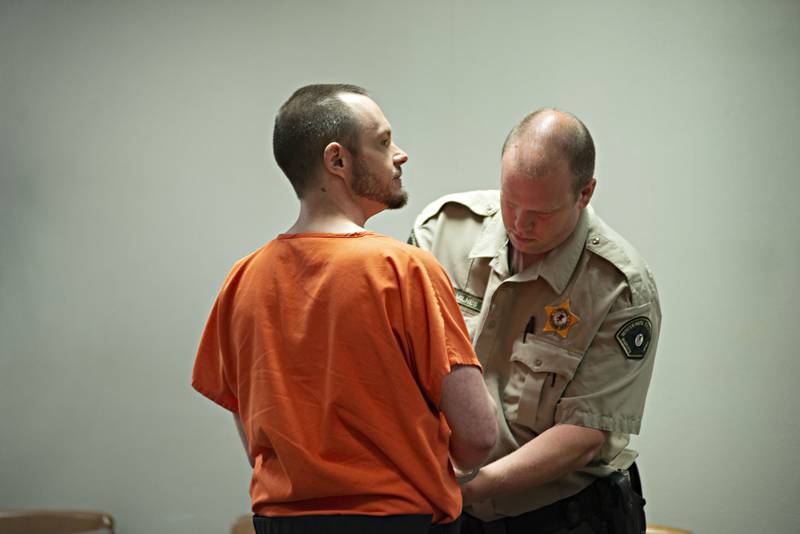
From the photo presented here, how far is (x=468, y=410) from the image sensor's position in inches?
53.2

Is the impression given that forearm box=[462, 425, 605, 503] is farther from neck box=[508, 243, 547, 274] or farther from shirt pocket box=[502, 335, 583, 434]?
neck box=[508, 243, 547, 274]

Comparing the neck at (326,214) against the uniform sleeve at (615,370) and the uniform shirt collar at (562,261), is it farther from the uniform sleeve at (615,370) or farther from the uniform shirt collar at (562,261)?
the uniform sleeve at (615,370)

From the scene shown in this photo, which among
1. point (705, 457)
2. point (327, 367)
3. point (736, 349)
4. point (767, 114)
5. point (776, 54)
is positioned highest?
point (776, 54)

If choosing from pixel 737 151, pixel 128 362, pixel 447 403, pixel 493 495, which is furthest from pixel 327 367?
pixel 128 362

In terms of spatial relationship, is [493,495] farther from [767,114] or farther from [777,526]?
[767,114]

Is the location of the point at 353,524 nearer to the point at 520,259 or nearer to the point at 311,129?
the point at 311,129

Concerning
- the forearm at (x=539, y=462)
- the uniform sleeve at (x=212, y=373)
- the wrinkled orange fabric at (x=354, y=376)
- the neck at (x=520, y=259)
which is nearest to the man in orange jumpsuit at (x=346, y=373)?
the wrinkled orange fabric at (x=354, y=376)

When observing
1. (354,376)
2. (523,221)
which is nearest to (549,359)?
(523,221)

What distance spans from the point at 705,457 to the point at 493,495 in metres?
1.35

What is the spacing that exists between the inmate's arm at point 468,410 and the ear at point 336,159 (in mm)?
374

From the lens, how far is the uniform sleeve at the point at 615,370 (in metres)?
1.85

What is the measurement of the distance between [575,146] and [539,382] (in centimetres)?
50

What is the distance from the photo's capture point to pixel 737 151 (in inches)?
109

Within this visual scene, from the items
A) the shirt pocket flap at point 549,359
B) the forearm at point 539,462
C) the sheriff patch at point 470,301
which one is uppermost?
the sheriff patch at point 470,301
